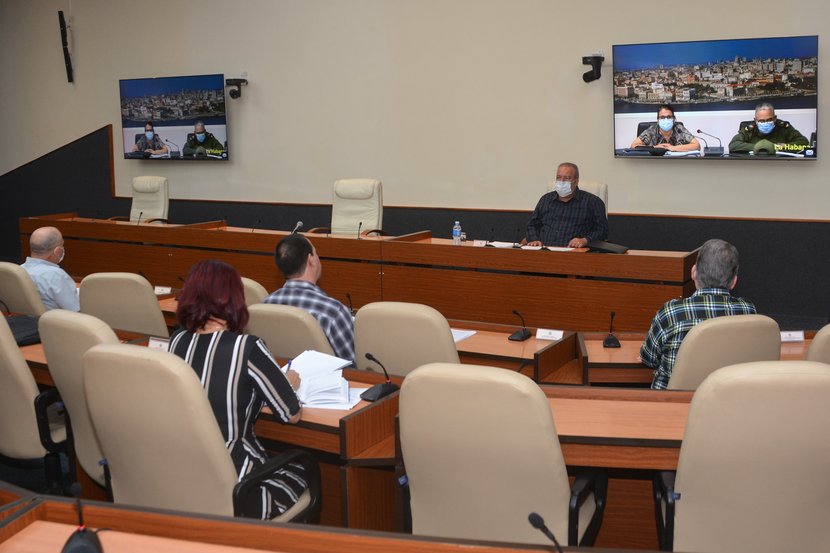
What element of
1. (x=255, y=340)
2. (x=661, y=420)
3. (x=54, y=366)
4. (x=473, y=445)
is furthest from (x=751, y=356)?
(x=54, y=366)

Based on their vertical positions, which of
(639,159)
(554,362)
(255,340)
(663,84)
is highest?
(663,84)

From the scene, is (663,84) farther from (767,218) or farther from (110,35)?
(110,35)

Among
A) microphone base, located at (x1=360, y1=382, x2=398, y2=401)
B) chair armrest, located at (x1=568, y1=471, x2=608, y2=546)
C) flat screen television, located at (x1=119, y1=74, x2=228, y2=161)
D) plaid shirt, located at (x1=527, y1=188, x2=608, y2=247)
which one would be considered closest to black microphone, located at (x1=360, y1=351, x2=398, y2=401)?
microphone base, located at (x1=360, y1=382, x2=398, y2=401)

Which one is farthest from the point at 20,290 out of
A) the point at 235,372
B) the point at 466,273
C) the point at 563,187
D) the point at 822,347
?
the point at 822,347

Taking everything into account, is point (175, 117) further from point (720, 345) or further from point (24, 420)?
point (720, 345)

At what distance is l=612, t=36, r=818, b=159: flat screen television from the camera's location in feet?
22.4

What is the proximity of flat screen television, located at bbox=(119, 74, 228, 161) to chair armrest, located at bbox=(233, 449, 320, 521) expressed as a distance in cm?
771

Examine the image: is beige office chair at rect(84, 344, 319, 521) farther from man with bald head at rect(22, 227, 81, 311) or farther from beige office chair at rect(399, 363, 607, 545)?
man with bald head at rect(22, 227, 81, 311)

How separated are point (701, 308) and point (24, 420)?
2.81 metres

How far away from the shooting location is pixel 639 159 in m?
A: 7.73

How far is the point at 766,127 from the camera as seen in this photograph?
6.98 m

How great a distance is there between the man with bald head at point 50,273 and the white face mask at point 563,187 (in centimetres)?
356

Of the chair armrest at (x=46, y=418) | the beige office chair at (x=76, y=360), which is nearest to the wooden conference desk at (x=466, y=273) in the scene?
the chair armrest at (x=46, y=418)

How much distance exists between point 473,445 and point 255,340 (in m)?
0.80
